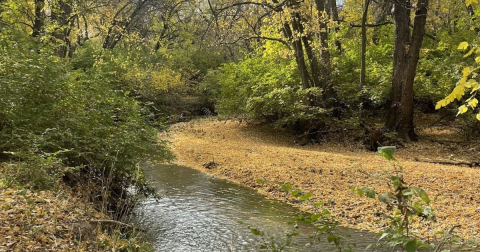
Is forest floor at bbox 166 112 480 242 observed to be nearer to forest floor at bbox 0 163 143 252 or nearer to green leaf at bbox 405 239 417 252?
green leaf at bbox 405 239 417 252

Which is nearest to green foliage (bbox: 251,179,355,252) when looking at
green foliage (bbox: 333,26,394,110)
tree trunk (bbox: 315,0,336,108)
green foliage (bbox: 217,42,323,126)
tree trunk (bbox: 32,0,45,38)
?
tree trunk (bbox: 32,0,45,38)

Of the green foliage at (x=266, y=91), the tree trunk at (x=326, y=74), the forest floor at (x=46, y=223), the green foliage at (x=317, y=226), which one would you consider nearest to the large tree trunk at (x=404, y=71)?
the tree trunk at (x=326, y=74)

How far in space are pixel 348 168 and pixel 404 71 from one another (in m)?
5.53

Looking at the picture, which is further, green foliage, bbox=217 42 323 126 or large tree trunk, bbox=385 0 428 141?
green foliage, bbox=217 42 323 126

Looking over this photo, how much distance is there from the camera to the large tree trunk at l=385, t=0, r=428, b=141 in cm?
1226

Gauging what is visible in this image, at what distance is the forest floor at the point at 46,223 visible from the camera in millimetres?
3477

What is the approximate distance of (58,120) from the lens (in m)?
5.52

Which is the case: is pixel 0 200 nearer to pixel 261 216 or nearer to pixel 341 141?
pixel 261 216

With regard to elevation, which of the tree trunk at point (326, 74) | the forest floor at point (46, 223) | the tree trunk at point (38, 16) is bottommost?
the forest floor at point (46, 223)

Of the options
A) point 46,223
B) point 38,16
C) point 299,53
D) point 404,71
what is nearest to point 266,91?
point 299,53

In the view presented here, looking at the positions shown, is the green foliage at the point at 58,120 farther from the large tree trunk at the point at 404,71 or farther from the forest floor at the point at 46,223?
the large tree trunk at the point at 404,71

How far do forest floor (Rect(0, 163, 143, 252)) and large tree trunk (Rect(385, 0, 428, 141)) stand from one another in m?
11.4

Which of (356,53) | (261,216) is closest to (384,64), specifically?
(356,53)

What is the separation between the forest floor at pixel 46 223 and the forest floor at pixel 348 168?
227 cm
